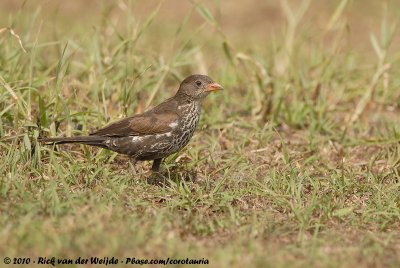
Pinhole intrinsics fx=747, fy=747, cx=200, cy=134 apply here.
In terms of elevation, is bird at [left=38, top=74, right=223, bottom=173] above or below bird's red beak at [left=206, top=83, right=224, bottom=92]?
below

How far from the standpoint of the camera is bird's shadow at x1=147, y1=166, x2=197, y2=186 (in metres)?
6.41

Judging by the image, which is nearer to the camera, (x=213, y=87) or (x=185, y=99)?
(x=185, y=99)

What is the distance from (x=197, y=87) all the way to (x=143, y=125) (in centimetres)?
76

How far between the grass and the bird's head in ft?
1.49

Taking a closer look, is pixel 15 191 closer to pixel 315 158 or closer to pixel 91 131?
pixel 91 131

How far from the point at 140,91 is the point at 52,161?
6.88 feet

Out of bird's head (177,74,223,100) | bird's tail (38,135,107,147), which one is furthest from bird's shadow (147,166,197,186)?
bird's head (177,74,223,100)

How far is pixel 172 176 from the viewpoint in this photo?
6676mm

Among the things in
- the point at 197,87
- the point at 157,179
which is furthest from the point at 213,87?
the point at 157,179

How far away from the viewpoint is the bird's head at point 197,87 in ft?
22.7

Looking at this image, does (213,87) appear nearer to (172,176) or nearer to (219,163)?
(219,163)

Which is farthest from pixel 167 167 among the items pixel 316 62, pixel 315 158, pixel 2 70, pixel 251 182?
pixel 316 62

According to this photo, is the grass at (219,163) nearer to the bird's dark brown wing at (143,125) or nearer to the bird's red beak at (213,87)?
the bird's dark brown wing at (143,125)

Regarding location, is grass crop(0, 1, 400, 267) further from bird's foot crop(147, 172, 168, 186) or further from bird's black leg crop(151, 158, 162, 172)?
bird's black leg crop(151, 158, 162, 172)
